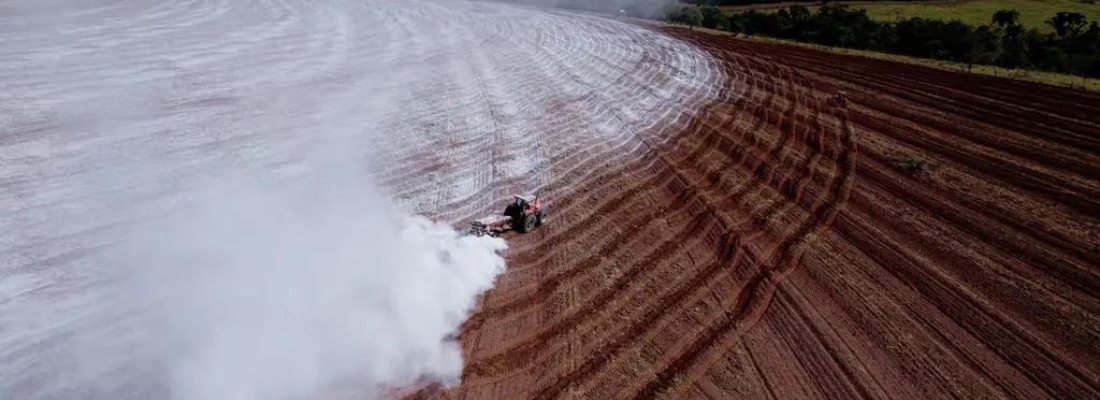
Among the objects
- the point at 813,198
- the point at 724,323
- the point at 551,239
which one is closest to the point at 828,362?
the point at 724,323

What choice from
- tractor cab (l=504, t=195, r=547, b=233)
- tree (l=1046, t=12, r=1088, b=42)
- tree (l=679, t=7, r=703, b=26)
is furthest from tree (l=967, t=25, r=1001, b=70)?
tractor cab (l=504, t=195, r=547, b=233)

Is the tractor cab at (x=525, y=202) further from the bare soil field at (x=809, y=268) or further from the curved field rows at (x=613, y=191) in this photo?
the curved field rows at (x=613, y=191)

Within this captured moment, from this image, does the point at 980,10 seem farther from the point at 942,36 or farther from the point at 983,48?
the point at 983,48

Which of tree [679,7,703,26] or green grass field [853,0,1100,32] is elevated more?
green grass field [853,0,1100,32]

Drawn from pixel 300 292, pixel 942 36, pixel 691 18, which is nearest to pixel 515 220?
pixel 300 292

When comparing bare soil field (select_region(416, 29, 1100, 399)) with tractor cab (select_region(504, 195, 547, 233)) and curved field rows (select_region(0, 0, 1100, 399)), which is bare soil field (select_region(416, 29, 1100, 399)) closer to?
curved field rows (select_region(0, 0, 1100, 399))

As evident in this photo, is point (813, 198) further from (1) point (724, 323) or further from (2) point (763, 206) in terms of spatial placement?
(1) point (724, 323)
